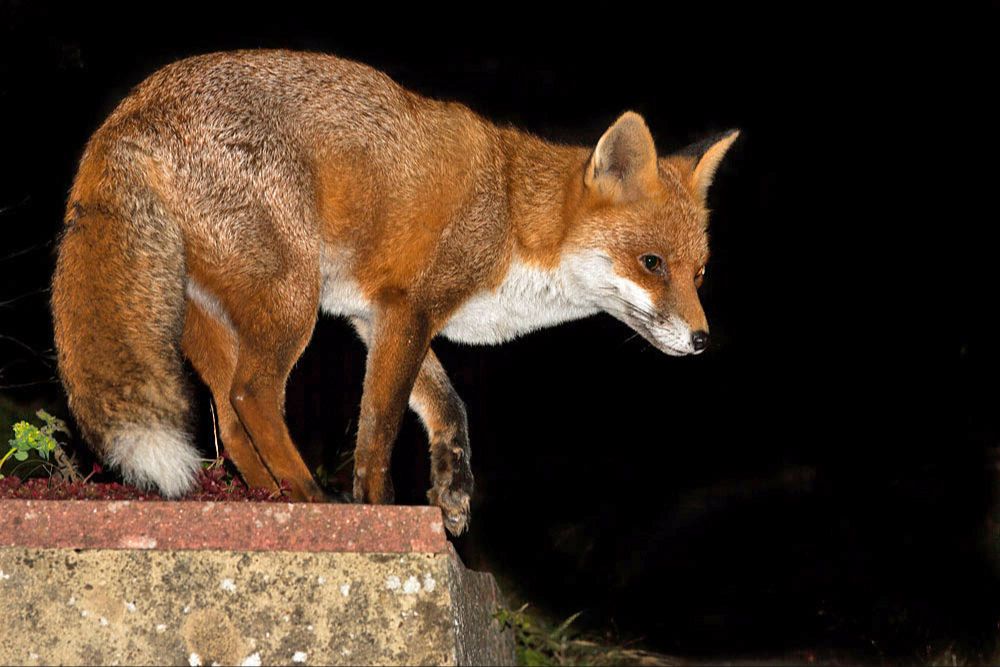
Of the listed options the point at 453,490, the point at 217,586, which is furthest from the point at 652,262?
the point at 217,586

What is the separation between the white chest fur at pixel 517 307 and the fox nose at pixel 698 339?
45 cm

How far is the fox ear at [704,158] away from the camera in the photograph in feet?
13.2

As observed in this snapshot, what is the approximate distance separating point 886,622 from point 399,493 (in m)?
3.37

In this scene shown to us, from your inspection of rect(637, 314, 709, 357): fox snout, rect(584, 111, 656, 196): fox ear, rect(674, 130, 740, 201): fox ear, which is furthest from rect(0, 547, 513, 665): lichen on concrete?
rect(674, 130, 740, 201): fox ear

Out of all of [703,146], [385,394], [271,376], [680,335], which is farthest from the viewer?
[703,146]

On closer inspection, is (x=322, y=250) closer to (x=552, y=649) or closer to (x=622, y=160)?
(x=622, y=160)

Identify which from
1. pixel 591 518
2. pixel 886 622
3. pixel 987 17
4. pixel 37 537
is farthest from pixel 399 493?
pixel 987 17

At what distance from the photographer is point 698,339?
3.54 meters

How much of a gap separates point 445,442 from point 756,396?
473cm

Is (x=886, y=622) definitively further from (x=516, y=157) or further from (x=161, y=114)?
(x=161, y=114)

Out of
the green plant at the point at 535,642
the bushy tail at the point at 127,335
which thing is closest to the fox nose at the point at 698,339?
the green plant at the point at 535,642

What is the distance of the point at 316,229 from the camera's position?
306cm

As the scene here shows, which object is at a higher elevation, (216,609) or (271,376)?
(271,376)

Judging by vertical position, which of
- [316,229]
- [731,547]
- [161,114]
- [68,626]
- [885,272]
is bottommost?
[731,547]
